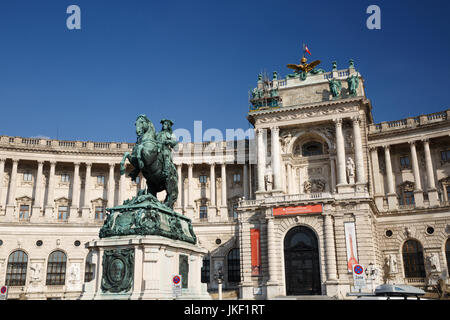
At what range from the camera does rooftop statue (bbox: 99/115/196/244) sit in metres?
16.1

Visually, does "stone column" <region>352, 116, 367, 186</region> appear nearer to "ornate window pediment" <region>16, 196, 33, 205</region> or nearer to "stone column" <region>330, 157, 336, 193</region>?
"stone column" <region>330, 157, 336, 193</region>

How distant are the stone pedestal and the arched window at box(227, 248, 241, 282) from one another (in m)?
36.7

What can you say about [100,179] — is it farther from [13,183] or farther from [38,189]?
[13,183]

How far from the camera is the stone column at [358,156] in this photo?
4706 cm

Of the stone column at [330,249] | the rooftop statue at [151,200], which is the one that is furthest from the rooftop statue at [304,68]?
the rooftop statue at [151,200]

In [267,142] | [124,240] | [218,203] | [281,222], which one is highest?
[267,142]

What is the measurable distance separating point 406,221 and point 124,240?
4002 centimetres

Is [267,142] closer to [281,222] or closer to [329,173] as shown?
[329,173]

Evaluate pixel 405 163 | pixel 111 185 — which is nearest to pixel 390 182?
pixel 405 163

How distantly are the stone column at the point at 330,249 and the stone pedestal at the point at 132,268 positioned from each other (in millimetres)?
28009

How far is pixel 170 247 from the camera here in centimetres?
1627

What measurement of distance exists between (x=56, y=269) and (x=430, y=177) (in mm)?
42631
